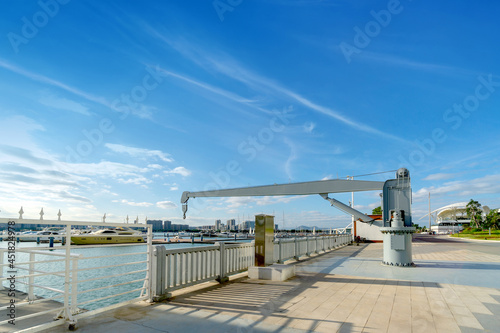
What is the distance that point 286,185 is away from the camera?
17.8m

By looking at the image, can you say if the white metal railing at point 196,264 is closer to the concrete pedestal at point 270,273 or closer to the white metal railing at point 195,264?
the white metal railing at point 195,264

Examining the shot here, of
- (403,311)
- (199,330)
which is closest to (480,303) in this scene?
(403,311)

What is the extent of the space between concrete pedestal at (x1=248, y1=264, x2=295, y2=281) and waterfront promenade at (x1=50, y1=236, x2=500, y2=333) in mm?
231

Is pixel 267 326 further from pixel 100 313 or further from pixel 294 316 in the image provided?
pixel 100 313

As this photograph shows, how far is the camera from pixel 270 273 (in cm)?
852

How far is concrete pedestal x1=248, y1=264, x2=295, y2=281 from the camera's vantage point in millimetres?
8398

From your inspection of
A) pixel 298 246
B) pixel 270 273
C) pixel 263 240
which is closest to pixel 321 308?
pixel 270 273

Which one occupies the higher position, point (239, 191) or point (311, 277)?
point (239, 191)

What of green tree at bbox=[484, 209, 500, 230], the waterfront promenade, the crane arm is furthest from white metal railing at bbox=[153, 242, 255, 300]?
green tree at bbox=[484, 209, 500, 230]

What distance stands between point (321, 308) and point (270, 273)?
9.98ft

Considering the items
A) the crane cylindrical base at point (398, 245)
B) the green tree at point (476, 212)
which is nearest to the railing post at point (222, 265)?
the crane cylindrical base at point (398, 245)

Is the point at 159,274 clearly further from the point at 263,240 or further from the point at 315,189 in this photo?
the point at 315,189

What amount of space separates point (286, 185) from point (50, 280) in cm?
1395

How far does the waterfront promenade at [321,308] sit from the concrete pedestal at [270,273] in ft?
0.76
